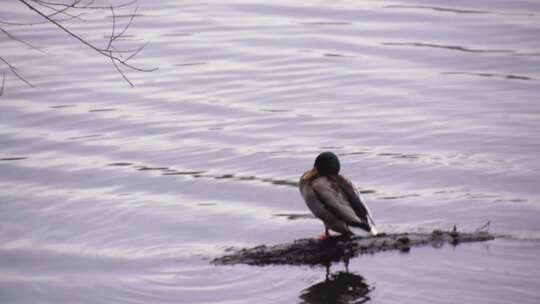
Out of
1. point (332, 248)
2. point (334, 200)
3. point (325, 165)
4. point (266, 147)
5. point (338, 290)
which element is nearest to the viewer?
point (338, 290)

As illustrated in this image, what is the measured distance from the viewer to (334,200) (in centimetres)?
873

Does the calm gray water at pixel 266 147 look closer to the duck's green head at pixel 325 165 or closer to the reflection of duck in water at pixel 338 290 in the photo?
the reflection of duck in water at pixel 338 290

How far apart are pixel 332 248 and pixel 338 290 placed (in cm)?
38

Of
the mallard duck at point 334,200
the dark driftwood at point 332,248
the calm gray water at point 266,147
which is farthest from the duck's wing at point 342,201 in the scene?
the calm gray water at point 266,147

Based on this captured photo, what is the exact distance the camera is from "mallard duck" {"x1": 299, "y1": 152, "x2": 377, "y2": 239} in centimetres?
857

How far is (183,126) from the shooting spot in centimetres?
1315

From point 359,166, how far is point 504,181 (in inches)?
64.6

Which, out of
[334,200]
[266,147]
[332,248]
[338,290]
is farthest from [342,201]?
[266,147]

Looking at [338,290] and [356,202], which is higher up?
[356,202]

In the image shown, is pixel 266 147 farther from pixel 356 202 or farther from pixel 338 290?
pixel 338 290

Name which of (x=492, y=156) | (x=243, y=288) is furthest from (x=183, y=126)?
(x=243, y=288)

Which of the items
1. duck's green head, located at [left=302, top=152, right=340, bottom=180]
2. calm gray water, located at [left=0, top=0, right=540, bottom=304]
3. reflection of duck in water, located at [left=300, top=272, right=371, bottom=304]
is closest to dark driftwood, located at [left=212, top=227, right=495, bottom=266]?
calm gray water, located at [left=0, top=0, right=540, bottom=304]

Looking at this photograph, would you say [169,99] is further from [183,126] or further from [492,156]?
[492,156]

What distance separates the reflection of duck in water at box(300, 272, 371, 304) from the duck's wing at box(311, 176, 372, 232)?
0.44 meters
